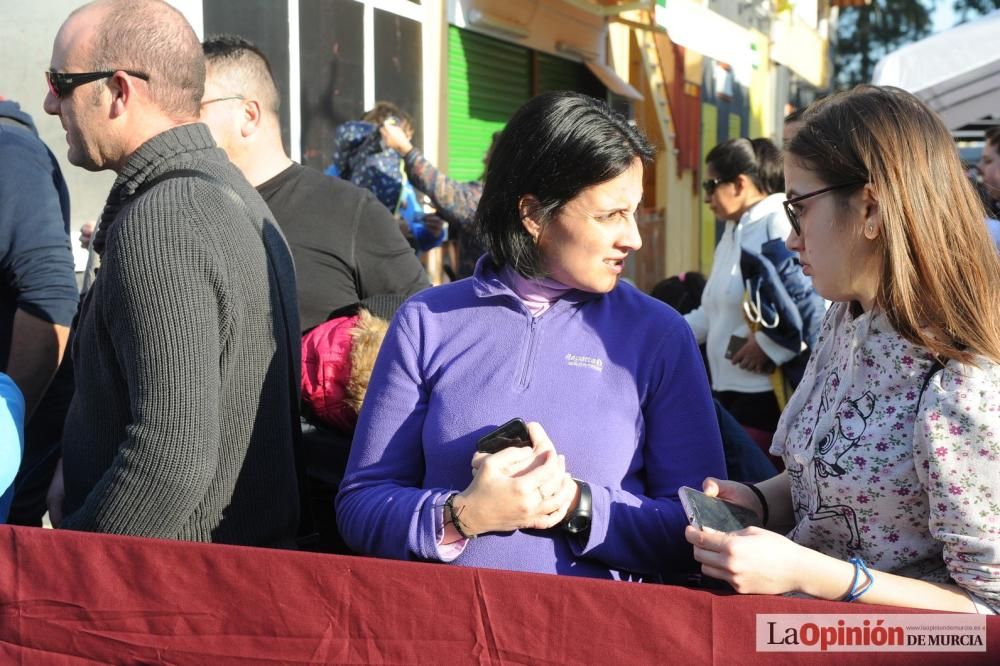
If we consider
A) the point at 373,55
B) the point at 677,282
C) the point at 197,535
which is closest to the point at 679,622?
the point at 197,535

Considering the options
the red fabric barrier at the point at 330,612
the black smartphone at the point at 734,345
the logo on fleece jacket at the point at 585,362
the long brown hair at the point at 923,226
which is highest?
the long brown hair at the point at 923,226

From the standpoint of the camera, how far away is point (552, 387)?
208 centimetres

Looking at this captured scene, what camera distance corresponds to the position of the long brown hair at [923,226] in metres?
1.73

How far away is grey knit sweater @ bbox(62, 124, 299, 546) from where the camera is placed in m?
2.03

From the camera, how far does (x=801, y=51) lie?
863 inches

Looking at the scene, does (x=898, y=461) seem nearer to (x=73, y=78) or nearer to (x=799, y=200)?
(x=799, y=200)

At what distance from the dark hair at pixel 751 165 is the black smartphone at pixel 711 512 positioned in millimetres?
3430

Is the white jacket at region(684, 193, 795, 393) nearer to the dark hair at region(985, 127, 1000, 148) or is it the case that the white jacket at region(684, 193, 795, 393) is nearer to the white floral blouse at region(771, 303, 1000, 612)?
the dark hair at region(985, 127, 1000, 148)

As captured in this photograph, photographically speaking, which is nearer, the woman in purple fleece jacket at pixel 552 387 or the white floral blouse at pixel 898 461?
the white floral blouse at pixel 898 461

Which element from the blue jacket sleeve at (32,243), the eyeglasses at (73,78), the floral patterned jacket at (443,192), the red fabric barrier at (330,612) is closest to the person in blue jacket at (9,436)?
the red fabric barrier at (330,612)

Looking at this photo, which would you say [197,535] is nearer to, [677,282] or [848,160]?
[848,160]

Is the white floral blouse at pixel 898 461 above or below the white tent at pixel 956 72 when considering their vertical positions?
below

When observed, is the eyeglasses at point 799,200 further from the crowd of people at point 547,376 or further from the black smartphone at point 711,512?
the black smartphone at point 711,512

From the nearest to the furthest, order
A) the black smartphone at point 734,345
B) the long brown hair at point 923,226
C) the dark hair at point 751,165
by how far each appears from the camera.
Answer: the long brown hair at point 923,226, the black smartphone at point 734,345, the dark hair at point 751,165
